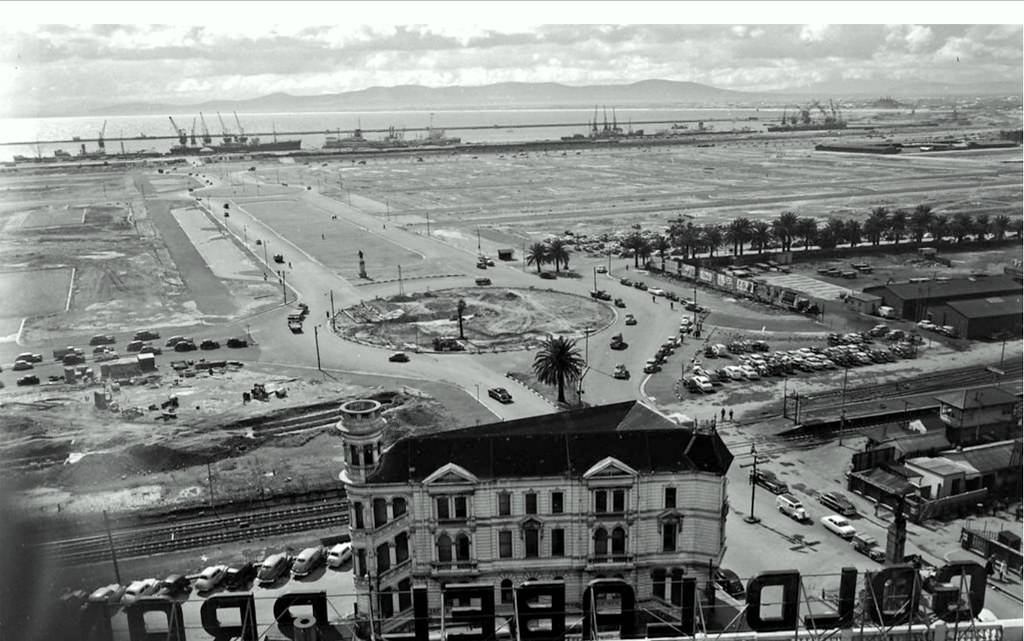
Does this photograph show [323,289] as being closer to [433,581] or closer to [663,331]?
[663,331]

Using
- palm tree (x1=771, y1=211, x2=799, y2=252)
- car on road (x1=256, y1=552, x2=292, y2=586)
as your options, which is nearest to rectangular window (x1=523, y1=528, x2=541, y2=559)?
car on road (x1=256, y1=552, x2=292, y2=586)

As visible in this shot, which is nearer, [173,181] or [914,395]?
[914,395]

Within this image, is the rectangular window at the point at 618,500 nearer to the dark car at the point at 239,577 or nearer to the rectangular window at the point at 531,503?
the rectangular window at the point at 531,503

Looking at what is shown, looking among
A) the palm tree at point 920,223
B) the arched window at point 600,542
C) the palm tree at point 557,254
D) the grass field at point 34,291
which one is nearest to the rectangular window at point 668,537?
the arched window at point 600,542

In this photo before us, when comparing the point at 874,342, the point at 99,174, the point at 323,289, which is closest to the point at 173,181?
the point at 99,174

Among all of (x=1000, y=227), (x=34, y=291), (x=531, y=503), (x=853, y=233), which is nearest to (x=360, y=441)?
(x=531, y=503)
